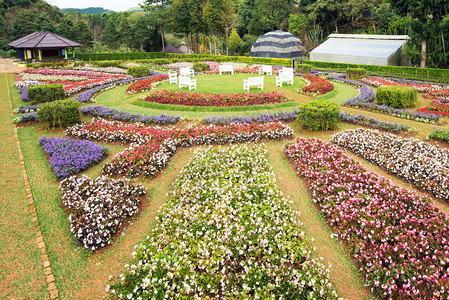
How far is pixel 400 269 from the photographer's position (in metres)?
3.90

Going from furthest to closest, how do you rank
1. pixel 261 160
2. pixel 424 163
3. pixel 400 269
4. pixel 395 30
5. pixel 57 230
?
pixel 395 30 → pixel 261 160 → pixel 424 163 → pixel 57 230 → pixel 400 269

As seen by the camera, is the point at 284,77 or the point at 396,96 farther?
the point at 284,77

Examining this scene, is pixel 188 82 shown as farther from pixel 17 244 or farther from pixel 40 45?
pixel 40 45

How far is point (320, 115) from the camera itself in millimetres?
9695

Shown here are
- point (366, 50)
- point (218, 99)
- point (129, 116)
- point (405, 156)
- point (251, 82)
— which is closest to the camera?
point (405, 156)

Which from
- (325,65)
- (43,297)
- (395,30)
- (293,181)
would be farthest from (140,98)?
(395,30)

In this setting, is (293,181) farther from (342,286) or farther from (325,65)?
(325,65)

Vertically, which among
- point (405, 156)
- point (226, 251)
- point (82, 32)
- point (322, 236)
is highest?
point (82, 32)

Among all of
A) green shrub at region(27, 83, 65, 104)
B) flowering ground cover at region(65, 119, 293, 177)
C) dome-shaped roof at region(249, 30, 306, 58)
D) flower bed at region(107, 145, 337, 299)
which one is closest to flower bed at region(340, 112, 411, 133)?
flowering ground cover at region(65, 119, 293, 177)

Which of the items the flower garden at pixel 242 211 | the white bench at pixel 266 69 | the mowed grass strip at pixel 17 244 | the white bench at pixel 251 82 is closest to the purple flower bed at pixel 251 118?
the flower garden at pixel 242 211

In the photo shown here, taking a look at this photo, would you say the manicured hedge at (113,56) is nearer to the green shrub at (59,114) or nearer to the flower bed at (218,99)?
the flower bed at (218,99)

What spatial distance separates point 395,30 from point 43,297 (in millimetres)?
38614

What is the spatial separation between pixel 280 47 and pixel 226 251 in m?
37.2

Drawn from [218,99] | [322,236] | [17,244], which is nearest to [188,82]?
[218,99]
